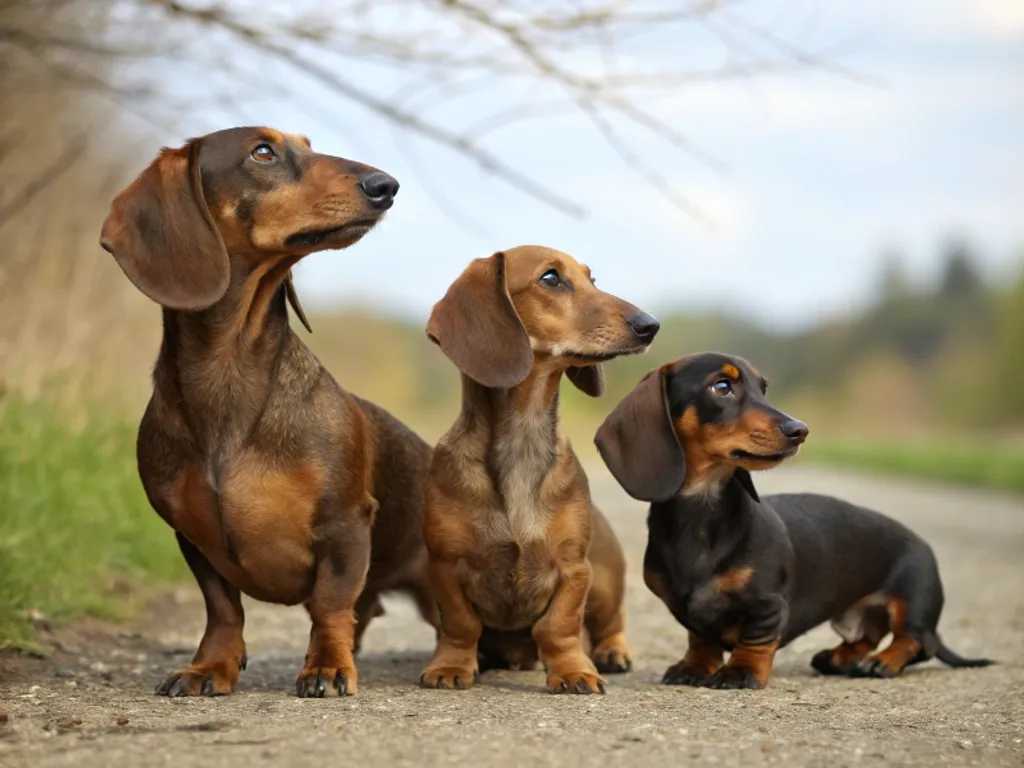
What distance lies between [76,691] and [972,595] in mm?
6198

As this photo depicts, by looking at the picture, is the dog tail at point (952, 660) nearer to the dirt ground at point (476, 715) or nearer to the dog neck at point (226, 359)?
the dirt ground at point (476, 715)

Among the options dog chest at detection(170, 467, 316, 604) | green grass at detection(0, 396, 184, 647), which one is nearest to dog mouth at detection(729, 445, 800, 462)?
dog chest at detection(170, 467, 316, 604)

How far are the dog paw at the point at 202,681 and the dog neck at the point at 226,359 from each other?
0.72 meters

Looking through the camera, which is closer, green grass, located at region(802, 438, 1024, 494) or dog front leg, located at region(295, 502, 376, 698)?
dog front leg, located at region(295, 502, 376, 698)

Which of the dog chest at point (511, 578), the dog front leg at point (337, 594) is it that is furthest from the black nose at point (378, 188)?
the dog chest at point (511, 578)

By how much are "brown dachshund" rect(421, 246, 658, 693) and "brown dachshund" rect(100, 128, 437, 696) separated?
359 millimetres

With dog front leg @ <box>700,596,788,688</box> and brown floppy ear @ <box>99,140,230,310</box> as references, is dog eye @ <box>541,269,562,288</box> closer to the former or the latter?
brown floppy ear @ <box>99,140,230,310</box>

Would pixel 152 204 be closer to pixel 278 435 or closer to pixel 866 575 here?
pixel 278 435

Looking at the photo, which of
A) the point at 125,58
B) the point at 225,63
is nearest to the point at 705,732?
the point at 225,63

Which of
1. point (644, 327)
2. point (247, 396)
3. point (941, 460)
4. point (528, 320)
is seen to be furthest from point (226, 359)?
point (941, 460)

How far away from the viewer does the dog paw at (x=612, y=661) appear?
541 cm

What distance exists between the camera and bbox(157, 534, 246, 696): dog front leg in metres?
4.43

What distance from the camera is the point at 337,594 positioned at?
4469mm

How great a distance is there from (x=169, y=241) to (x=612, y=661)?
7.78 ft
